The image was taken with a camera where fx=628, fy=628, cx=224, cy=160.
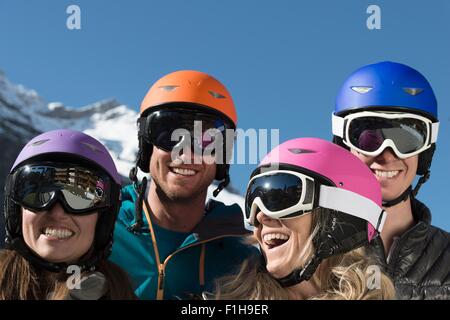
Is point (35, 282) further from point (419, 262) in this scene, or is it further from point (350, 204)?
point (419, 262)

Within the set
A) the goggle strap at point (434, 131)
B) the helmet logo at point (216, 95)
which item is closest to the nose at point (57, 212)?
the helmet logo at point (216, 95)

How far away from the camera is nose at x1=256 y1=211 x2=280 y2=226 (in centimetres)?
532

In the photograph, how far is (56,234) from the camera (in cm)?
517

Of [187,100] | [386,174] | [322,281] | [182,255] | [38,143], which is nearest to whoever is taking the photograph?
[322,281]

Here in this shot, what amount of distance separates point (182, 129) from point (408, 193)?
8.56ft

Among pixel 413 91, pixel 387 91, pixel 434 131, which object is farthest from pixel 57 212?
pixel 434 131

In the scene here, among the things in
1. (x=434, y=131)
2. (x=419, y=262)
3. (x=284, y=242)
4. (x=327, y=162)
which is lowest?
(x=419, y=262)

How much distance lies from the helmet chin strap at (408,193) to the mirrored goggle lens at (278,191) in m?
1.87

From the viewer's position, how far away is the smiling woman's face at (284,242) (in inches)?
202

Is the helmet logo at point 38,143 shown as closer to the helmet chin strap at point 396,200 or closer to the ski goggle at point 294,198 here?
the ski goggle at point 294,198

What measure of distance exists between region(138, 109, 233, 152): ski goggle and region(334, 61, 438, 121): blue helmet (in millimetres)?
1481

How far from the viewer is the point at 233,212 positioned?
715 cm
